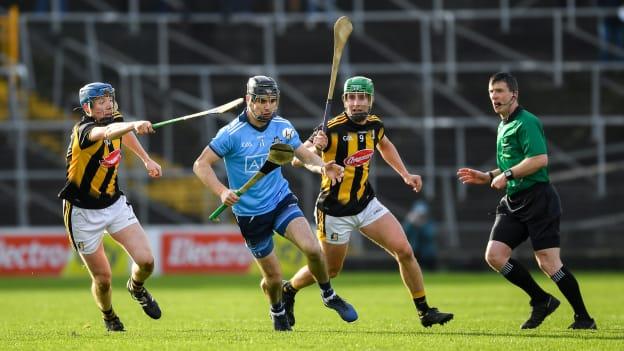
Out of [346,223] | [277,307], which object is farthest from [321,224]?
[277,307]

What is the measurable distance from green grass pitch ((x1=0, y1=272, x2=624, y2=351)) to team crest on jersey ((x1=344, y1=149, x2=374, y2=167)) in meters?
1.59

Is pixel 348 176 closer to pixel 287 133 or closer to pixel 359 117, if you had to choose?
pixel 359 117

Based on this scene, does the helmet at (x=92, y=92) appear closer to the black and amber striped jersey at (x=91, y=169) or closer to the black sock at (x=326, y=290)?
the black and amber striped jersey at (x=91, y=169)

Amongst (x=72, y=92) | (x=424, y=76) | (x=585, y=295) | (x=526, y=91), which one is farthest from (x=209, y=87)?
(x=585, y=295)

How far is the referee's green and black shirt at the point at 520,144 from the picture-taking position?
37.0ft

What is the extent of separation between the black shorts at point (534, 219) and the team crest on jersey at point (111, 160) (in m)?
3.68

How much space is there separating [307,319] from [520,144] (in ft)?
11.7

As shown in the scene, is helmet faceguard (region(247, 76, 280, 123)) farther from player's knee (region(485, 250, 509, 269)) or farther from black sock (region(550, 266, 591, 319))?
black sock (region(550, 266, 591, 319))

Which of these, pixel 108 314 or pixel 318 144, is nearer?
pixel 318 144

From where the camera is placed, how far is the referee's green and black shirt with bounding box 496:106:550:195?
→ 1127 cm

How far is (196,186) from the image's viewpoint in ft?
83.3

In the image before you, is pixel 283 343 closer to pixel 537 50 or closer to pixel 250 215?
pixel 250 215

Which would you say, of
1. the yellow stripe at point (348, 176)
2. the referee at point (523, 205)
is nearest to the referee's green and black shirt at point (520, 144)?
the referee at point (523, 205)

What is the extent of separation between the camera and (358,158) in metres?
11.7
